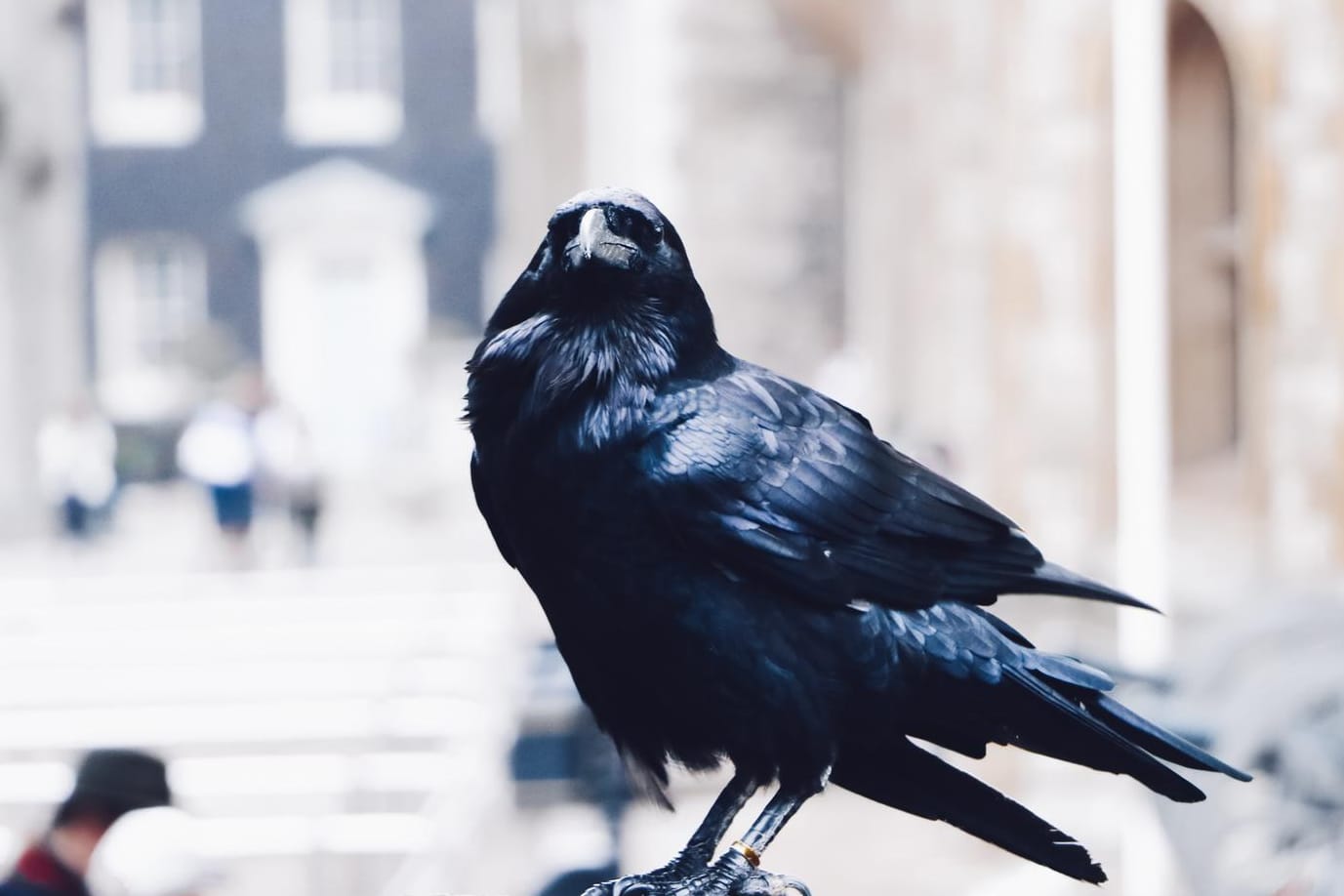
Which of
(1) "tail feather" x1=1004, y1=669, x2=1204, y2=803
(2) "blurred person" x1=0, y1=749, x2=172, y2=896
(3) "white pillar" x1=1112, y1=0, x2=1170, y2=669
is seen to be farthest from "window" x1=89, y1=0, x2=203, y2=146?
(1) "tail feather" x1=1004, y1=669, x2=1204, y2=803

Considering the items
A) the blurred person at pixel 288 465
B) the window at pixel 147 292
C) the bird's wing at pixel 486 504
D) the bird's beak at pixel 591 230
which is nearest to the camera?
the bird's beak at pixel 591 230

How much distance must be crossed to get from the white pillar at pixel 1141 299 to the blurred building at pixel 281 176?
22345 mm

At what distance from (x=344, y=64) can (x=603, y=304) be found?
2813cm

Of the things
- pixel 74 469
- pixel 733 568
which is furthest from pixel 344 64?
pixel 733 568

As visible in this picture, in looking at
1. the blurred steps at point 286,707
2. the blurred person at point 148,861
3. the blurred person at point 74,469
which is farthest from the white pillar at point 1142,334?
the blurred person at point 74,469

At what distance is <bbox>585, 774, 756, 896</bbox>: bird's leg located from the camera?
1.95 m

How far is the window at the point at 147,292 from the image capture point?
28406 millimetres

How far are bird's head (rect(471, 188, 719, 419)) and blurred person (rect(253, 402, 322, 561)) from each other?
13.7 metres

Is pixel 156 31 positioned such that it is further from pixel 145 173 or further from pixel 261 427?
pixel 261 427

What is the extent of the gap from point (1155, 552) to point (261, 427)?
32.9 feet

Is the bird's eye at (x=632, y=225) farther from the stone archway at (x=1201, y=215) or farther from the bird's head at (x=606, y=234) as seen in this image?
the stone archway at (x=1201, y=215)

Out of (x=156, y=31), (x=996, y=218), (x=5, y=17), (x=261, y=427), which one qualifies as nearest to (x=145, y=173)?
(x=156, y=31)

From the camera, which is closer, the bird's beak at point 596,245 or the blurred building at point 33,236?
the bird's beak at point 596,245

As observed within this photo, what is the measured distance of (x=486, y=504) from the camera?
1969 millimetres
